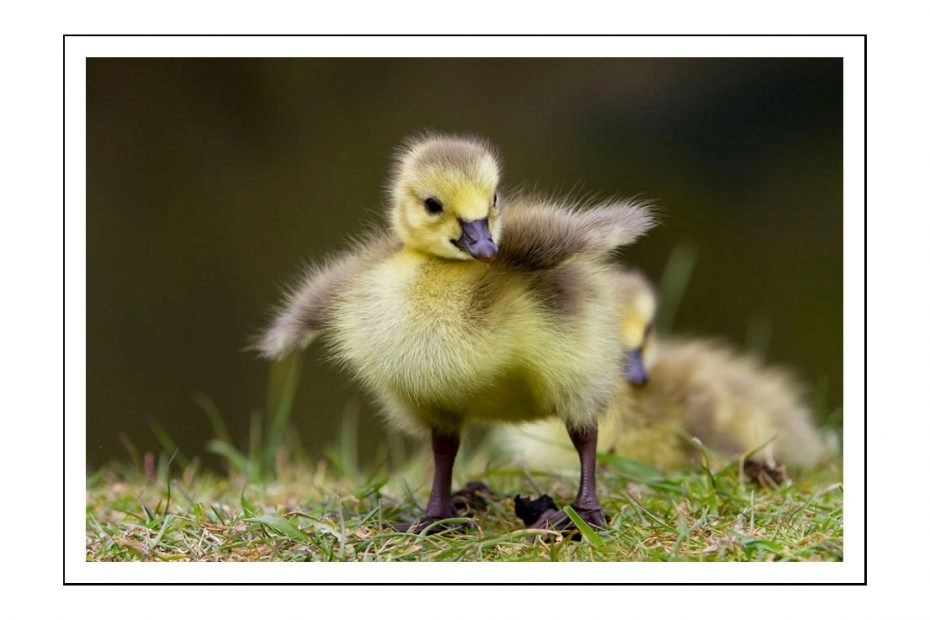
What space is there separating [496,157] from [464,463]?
4.07 feet

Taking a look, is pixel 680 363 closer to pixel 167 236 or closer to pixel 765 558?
pixel 765 558

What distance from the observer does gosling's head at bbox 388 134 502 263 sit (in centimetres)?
197

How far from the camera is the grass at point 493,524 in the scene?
6.56 ft

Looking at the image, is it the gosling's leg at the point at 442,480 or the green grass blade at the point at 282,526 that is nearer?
the green grass blade at the point at 282,526

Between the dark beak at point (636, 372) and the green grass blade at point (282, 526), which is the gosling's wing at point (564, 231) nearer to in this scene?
the green grass blade at point (282, 526)

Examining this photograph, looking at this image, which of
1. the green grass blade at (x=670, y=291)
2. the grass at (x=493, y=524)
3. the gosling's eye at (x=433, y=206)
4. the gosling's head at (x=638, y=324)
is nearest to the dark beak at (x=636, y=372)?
the gosling's head at (x=638, y=324)

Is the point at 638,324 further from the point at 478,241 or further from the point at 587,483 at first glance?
the point at 478,241

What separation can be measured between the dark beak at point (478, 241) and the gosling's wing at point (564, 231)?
7 cm

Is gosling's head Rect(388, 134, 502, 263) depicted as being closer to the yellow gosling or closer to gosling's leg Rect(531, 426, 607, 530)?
the yellow gosling

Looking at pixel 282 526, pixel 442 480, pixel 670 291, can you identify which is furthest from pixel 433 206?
pixel 670 291

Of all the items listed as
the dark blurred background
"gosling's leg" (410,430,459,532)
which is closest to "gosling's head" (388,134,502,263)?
"gosling's leg" (410,430,459,532)
